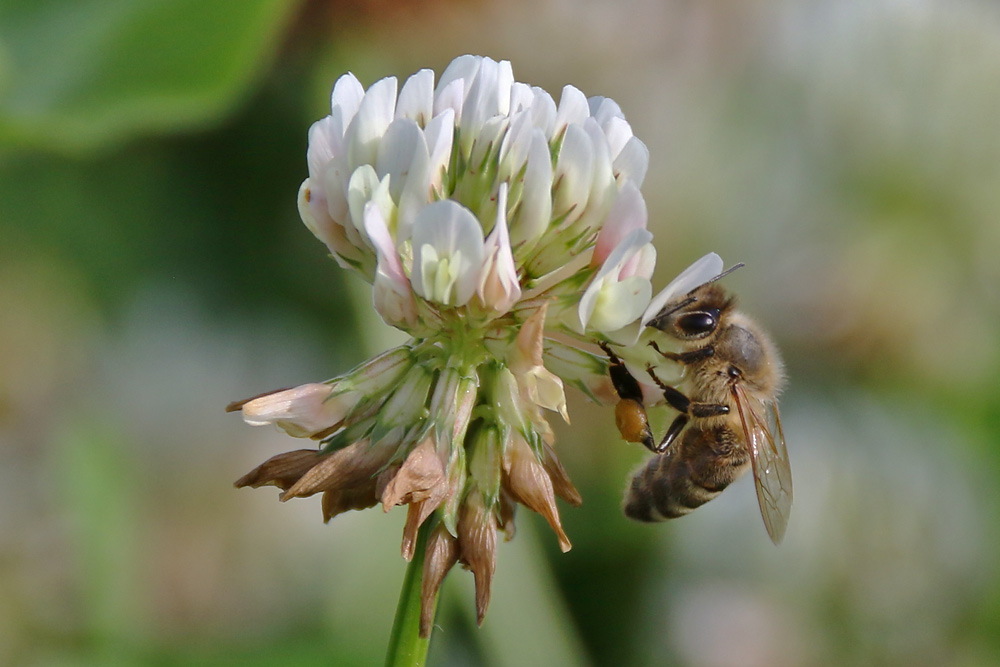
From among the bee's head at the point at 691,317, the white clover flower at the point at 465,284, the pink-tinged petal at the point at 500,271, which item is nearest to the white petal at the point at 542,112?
the white clover flower at the point at 465,284

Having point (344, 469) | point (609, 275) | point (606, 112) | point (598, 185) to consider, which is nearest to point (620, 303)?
point (609, 275)

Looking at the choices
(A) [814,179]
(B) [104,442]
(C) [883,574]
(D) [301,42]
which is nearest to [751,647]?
(C) [883,574]

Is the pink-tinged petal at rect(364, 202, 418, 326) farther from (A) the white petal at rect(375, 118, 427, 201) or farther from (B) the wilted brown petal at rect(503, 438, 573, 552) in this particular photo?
(B) the wilted brown petal at rect(503, 438, 573, 552)

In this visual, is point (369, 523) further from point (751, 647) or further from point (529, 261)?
point (529, 261)

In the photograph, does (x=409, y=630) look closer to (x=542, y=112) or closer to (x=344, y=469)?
(x=344, y=469)

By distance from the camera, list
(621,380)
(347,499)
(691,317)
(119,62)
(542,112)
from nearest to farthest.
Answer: (347,499)
(542,112)
(621,380)
(691,317)
(119,62)

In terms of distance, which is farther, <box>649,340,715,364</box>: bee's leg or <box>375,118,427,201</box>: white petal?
<box>649,340,715,364</box>: bee's leg

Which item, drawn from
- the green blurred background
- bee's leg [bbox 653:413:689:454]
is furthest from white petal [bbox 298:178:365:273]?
the green blurred background
